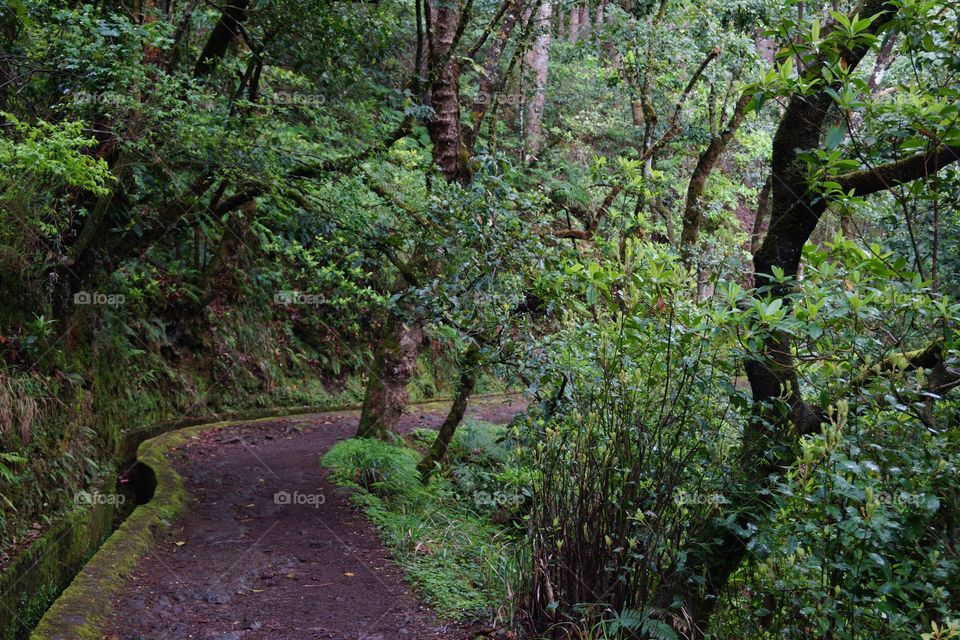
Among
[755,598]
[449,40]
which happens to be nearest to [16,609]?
[755,598]

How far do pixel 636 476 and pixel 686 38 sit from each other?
29.6 ft

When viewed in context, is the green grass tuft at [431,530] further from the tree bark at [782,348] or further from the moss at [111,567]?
the moss at [111,567]

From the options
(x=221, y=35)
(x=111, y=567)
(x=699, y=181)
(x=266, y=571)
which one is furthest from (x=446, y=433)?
(x=221, y=35)

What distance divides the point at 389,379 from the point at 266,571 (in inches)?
148

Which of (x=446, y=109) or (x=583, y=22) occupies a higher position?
(x=583, y=22)

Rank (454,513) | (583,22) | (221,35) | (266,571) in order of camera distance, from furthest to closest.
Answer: (583,22), (221,35), (454,513), (266,571)

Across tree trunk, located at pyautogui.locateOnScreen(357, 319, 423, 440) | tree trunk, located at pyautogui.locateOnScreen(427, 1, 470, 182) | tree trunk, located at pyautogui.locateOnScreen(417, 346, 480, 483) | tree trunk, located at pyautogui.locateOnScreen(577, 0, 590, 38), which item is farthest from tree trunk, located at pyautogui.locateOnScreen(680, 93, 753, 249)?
tree trunk, located at pyautogui.locateOnScreen(577, 0, 590, 38)

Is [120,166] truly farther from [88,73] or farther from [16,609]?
[16,609]

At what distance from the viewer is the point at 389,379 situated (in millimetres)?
10023

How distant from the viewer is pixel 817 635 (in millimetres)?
3697

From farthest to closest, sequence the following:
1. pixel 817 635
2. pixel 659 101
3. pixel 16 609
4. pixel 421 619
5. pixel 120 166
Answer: pixel 659 101 → pixel 120 166 → pixel 16 609 → pixel 421 619 → pixel 817 635

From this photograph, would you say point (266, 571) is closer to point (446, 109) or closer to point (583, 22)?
point (446, 109)

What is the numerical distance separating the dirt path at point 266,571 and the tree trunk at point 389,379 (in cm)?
94

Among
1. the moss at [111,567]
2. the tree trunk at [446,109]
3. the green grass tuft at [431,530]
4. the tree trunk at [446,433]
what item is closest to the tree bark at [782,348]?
the green grass tuft at [431,530]
